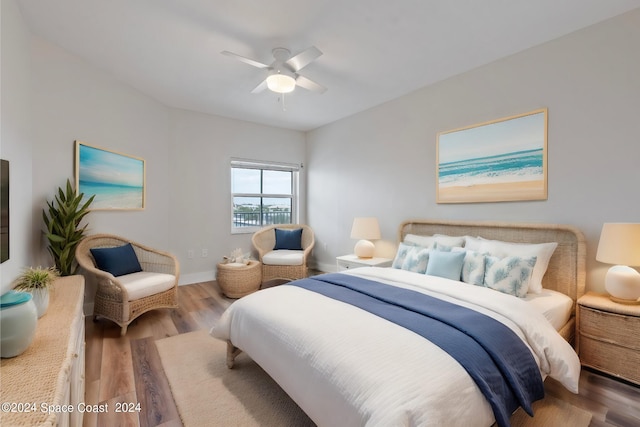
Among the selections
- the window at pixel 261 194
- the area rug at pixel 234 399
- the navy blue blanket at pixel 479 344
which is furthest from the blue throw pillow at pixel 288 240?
the navy blue blanket at pixel 479 344

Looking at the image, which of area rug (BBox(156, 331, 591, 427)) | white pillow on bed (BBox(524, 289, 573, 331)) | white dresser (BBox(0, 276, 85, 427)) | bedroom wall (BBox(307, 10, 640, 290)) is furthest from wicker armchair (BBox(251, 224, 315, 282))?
white pillow on bed (BBox(524, 289, 573, 331))

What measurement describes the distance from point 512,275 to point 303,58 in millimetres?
2403

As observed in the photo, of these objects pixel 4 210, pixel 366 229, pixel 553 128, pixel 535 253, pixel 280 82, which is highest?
pixel 280 82

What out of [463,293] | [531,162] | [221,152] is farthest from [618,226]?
[221,152]

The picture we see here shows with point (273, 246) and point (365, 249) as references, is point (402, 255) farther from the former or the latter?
point (273, 246)

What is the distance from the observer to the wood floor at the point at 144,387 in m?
1.69

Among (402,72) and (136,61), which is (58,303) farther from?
(402,72)

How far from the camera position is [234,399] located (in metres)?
1.86

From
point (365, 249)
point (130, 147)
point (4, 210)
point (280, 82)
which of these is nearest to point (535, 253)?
point (365, 249)

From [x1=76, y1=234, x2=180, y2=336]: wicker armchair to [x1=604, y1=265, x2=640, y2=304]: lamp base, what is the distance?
12.6ft

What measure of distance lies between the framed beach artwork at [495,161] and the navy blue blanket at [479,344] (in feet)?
5.16

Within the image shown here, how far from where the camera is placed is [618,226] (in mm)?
2031

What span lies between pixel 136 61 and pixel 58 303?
233cm

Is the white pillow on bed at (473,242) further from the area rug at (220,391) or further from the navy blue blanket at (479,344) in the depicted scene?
the area rug at (220,391)
